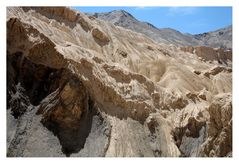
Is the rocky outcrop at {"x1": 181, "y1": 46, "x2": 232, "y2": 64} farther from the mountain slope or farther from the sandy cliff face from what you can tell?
the mountain slope

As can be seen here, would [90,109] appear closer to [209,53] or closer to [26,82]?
[26,82]

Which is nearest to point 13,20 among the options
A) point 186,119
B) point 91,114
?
point 91,114

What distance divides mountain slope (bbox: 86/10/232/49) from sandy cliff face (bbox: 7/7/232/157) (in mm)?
59259

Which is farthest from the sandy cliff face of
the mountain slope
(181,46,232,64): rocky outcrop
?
the mountain slope

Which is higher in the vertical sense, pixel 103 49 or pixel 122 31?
pixel 122 31

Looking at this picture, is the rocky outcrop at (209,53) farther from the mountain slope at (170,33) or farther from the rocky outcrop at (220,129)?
the rocky outcrop at (220,129)

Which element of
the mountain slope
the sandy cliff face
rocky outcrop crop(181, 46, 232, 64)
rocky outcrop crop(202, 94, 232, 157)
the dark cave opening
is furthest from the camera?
the mountain slope

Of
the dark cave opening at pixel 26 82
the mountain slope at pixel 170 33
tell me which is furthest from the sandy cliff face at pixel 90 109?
the mountain slope at pixel 170 33

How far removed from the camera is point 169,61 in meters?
→ 34.5

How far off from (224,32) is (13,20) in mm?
87949

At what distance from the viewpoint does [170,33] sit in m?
95.1

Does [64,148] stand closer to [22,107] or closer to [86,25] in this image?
[22,107]

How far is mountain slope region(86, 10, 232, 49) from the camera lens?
8438 cm

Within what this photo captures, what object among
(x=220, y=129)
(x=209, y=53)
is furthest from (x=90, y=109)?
(x=209, y=53)
